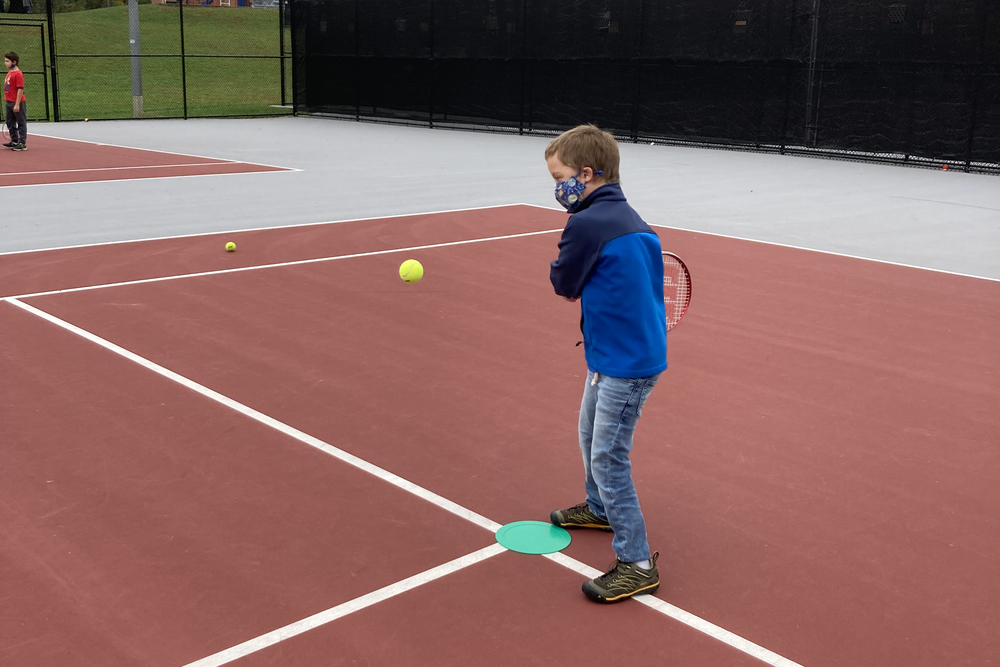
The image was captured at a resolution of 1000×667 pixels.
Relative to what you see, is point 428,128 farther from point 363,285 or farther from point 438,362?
point 438,362

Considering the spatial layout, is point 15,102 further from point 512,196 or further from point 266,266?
point 266,266

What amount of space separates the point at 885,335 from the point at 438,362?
348 centimetres

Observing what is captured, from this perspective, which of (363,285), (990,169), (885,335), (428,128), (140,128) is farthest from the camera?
(428,128)

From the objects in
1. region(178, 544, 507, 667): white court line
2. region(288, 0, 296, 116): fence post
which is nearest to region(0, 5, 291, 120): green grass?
region(288, 0, 296, 116): fence post

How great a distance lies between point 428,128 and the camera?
29828mm

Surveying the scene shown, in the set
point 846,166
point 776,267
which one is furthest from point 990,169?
point 776,267

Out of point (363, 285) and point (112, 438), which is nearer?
point (112, 438)

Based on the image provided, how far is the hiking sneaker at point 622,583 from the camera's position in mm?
3738

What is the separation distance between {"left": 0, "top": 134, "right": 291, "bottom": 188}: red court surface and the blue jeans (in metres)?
14.0

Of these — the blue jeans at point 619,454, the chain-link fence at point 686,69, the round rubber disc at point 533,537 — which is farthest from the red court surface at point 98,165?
the blue jeans at point 619,454

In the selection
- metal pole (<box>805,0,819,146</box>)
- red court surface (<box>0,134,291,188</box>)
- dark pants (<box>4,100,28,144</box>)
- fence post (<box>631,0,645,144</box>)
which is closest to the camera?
A: red court surface (<box>0,134,291,188</box>)

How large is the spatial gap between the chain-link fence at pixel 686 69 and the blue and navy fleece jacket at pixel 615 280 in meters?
18.7

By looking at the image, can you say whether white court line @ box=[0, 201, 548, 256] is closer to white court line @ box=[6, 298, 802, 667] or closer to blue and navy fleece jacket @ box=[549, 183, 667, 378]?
white court line @ box=[6, 298, 802, 667]

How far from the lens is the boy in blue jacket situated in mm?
3605
